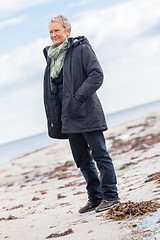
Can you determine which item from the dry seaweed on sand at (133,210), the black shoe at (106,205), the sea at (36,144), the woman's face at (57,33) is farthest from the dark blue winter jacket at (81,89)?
the sea at (36,144)

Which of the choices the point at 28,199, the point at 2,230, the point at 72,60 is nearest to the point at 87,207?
the point at 2,230

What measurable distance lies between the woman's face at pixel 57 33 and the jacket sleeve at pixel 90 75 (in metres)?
0.31

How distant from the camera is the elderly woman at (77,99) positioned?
13.4 feet

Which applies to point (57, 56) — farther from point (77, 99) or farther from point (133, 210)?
point (133, 210)

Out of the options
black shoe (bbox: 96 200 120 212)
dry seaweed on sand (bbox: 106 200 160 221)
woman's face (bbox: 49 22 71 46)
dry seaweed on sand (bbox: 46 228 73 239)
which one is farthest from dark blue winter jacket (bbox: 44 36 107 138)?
dry seaweed on sand (bbox: 46 228 73 239)

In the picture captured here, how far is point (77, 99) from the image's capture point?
4.04 meters

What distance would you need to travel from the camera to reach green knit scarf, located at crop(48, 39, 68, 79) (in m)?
4.23

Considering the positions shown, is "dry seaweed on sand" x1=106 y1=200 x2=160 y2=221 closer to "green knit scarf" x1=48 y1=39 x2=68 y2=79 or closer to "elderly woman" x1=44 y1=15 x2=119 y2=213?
"elderly woman" x1=44 y1=15 x2=119 y2=213

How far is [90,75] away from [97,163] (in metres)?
0.99

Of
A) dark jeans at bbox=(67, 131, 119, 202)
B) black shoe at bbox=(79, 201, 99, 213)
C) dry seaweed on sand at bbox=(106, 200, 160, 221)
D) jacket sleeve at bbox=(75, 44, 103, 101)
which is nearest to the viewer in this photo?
dry seaweed on sand at bbox=(106, 200, 160, 221)

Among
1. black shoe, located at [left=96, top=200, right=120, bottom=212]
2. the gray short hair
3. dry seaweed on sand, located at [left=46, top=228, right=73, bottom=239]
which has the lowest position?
black shoe, located at [left=96, top=200, right=120, bottom=212]

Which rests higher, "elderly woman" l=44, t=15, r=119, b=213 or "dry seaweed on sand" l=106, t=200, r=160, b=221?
"elderly woman" l=44, t=15, r=119, b=213

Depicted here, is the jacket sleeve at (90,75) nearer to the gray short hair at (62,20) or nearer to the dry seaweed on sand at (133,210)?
the gray short hair at (62,20)

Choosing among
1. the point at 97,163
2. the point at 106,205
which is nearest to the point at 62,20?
the point at 97,163
